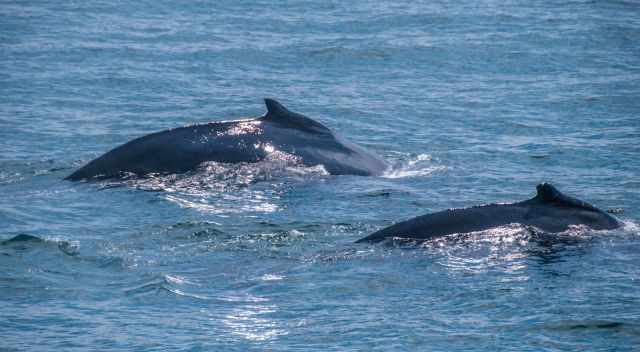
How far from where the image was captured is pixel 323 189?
14992mm

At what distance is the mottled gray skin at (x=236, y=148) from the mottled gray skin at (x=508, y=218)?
12.1 ft

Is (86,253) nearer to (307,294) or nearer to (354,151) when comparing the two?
(307,294)

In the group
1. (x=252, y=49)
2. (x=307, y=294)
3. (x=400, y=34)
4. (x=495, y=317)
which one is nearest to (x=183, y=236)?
(x=307, y=294)

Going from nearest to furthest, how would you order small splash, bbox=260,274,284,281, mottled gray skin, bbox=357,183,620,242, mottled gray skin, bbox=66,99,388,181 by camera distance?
small splash, bbox=260,274,284,281 < mottled gray skin, bbox=357,183,620,242 < mottled gray skin, bbox=66,99,388,181

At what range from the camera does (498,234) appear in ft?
39.0

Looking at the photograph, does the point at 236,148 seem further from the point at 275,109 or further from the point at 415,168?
the point at 415,168

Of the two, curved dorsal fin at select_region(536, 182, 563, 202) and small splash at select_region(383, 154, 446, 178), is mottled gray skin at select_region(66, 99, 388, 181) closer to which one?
small splash at select_region(383, 154, 446, 178)

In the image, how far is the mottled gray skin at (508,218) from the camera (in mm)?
12000

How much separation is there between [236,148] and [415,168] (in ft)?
8.87

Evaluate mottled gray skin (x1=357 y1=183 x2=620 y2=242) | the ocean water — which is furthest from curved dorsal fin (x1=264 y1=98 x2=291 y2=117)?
mottled gray skin (x1=357 y1=183 x2=620 y2=242)

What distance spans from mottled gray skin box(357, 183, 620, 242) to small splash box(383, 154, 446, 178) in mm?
4073

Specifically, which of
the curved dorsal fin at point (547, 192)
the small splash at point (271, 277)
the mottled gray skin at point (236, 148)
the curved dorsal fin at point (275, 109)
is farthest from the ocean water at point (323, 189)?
the curved dorsal fin at point (275, 109)

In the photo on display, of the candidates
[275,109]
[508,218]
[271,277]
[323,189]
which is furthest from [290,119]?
[271,277]

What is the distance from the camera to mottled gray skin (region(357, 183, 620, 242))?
12.0 meters
